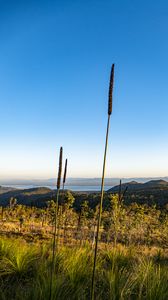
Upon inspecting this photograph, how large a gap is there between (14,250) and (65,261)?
1.52 metres

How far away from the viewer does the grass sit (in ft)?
14.3

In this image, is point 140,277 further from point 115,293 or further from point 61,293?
point 61,293

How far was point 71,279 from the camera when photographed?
5098 millimetres

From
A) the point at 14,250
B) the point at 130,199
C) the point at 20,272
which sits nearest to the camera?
the point at 20,272

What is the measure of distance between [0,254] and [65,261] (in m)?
1.82

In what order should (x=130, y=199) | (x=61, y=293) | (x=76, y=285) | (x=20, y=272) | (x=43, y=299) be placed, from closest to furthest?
(x=43, y=299) < (x=61, y=293) < (x=76, y=285) < (x=20, y=272) < (x=130, y=199)

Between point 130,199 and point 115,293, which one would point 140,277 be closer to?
point 115,293

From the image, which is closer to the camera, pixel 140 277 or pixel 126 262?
pixel 140 277

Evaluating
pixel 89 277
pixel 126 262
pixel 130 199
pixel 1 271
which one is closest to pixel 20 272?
pixel 1 271

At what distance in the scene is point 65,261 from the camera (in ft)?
20.2

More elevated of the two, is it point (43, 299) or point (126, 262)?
point (43, 299)

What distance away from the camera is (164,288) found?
4.62 m

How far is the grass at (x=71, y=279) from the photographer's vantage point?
14.3 feet

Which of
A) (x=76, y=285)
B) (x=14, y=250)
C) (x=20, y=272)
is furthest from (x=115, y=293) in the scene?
(x=14, y=250)
